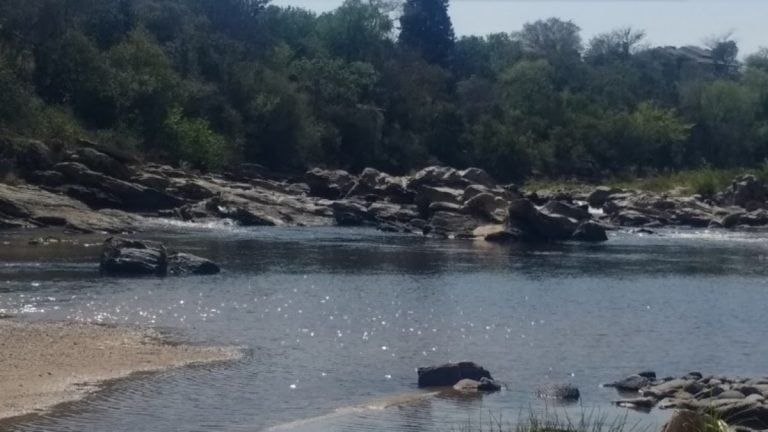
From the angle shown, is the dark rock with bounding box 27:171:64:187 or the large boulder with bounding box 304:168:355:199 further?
the large boulder with bounding box 304:168:355:199

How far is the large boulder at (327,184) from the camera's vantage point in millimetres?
76312

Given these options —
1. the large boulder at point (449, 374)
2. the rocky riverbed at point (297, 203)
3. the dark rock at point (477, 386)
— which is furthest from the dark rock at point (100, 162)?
the dark rock at point (477, 386)

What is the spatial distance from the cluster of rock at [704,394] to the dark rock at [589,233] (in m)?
35.7

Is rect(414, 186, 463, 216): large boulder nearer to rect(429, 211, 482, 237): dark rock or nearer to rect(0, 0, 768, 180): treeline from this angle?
rect(429, 211, 482, 237): dark rock

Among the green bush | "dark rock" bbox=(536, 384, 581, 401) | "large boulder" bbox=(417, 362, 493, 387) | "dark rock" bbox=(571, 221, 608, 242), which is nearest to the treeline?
the green bush

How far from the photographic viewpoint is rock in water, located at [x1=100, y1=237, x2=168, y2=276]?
139 ft

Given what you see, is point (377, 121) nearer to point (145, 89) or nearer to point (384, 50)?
point (384, 50)

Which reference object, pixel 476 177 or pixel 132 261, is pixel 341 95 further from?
pixel 132 261

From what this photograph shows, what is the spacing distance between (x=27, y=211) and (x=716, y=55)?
478 feet

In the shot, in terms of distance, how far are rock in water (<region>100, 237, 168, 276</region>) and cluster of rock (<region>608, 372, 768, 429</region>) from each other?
2000cm

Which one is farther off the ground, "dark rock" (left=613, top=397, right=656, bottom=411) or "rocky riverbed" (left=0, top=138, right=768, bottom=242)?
"rocky riverbed" (left=0, top=138, right=768, bottom=242)

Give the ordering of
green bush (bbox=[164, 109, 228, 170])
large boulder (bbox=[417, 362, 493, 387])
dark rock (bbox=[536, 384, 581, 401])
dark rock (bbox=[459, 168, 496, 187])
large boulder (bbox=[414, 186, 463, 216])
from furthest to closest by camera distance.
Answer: green bush (bbox=[164, 109, 228, 170]), dark rock (bbox=[459, 168, 496, 187]), large boulder (bbox=[414, 186, 463, 216]), large boulder (bbox=[417, 362, 493, 387]), dark rock (bbox=[536, 384, 581, 401])

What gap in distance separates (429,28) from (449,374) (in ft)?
323

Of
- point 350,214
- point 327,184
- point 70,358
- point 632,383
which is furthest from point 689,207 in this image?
point 70,358
